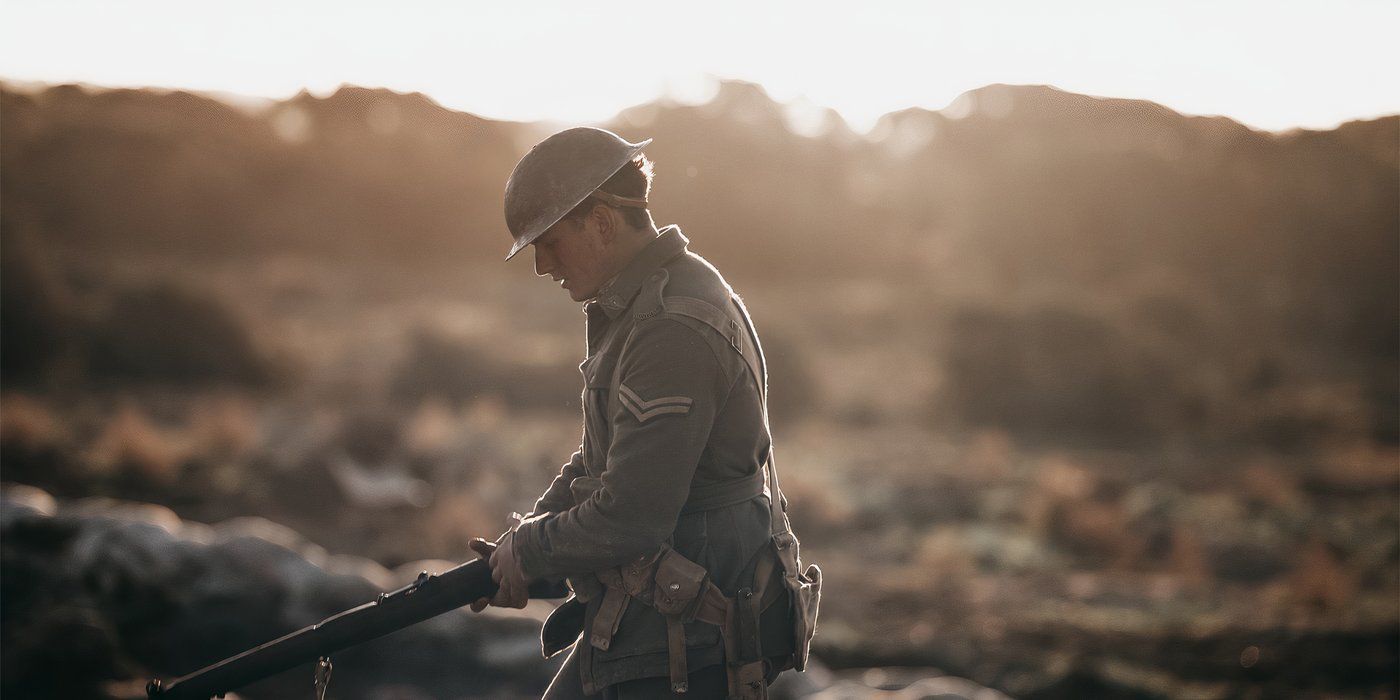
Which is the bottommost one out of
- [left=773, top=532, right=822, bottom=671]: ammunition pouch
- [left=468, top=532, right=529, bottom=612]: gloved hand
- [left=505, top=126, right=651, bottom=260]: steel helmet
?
[left=773, top=532, right=822, bottom=671]: ammunition pouch

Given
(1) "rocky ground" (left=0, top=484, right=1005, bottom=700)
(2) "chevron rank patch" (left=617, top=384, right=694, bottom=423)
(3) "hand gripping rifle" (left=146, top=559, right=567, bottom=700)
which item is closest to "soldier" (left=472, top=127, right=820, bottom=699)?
(2) "chevron rank patch" (left=617, top=384, right=694, bottom=423)

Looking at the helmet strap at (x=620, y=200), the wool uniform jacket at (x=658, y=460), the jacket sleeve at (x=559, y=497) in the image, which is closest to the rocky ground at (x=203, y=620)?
the jacket sleeve at (x=559, y=497)

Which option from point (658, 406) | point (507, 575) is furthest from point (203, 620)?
point (658, 406)

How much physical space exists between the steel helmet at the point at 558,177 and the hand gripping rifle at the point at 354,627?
92 centimetres

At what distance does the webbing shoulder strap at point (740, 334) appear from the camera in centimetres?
259

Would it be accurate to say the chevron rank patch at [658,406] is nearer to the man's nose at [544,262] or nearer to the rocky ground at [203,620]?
the man's nose at [544,262]

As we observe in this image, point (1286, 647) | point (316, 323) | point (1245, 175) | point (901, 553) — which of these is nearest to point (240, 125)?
point (316, 323)

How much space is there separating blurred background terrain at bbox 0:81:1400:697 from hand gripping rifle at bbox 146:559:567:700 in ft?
9.30

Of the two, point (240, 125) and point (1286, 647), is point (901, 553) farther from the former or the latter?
point (240, 125)

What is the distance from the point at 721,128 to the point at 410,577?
4309cm

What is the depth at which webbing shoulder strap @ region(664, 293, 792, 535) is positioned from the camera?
2586mm

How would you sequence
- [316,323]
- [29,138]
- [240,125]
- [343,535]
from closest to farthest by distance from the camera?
[343,535] → [316,323] → [29,138] → [240,125]

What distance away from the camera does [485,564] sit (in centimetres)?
287

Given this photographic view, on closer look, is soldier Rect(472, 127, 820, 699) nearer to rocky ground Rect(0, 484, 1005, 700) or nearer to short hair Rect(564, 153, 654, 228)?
short hair Rect(564, 153, 654, 228)
